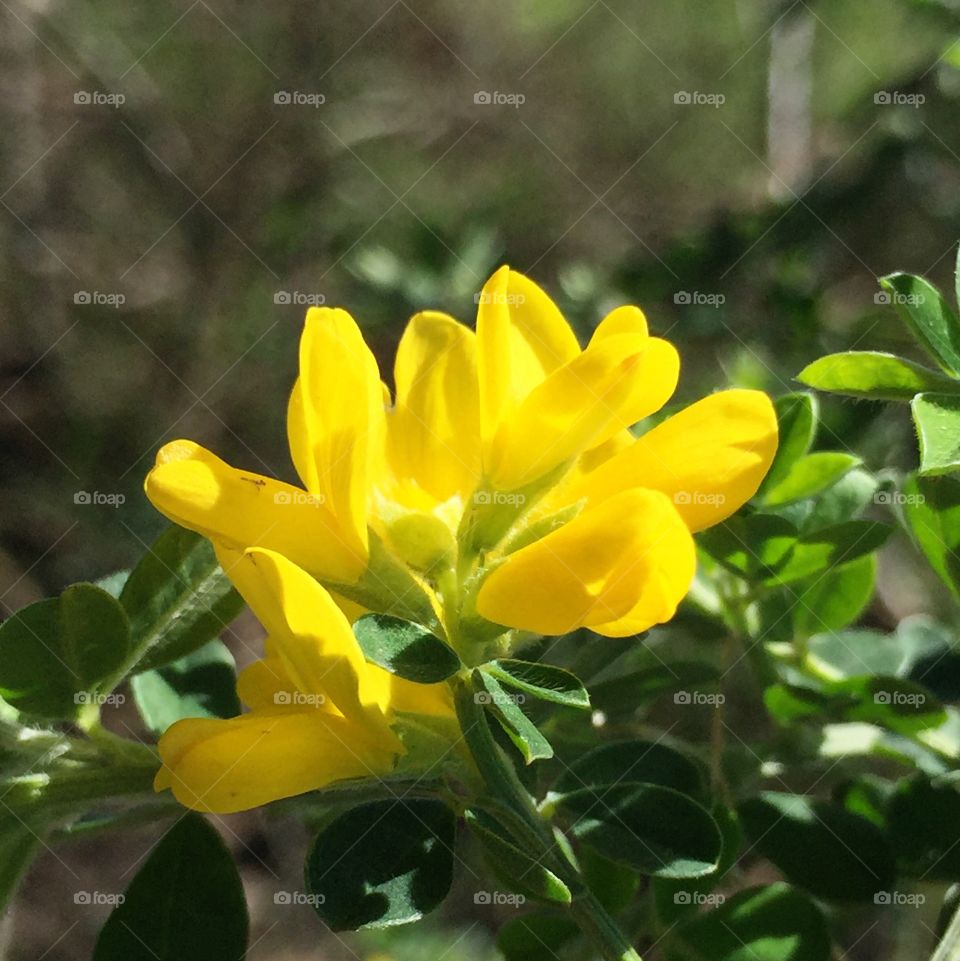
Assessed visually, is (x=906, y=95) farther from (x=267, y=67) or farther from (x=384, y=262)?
(x=267, y=67)

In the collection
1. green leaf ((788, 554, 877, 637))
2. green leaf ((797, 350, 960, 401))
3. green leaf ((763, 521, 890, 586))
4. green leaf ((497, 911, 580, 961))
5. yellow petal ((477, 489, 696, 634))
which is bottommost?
green leaf ((497, 911, 580, 961))

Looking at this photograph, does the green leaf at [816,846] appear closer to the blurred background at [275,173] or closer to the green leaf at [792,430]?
the green leaf at [792,430]

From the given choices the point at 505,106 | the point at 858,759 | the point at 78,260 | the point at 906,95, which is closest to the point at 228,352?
the point at 78,260

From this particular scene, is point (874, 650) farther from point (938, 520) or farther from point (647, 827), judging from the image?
point (647, 827)

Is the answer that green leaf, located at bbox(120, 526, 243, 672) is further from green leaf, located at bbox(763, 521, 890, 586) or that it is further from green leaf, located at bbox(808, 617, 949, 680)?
green leaf, located at bbox(808, 617, 949, 680)

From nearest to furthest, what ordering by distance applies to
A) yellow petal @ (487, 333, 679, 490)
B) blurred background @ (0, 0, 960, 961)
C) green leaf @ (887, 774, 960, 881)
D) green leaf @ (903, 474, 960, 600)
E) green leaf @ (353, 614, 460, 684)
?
green leaf @ (353, 614, 460, 684), yellow petal @ (487, 333, 679, 490), green leaf @ (903, 474, 960, 600), green leaf @ (887, 774, 960, 881), blurred background @ (0, 0, 960, 961)

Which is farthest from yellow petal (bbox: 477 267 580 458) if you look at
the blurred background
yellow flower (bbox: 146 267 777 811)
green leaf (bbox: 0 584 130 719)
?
the blurred background
